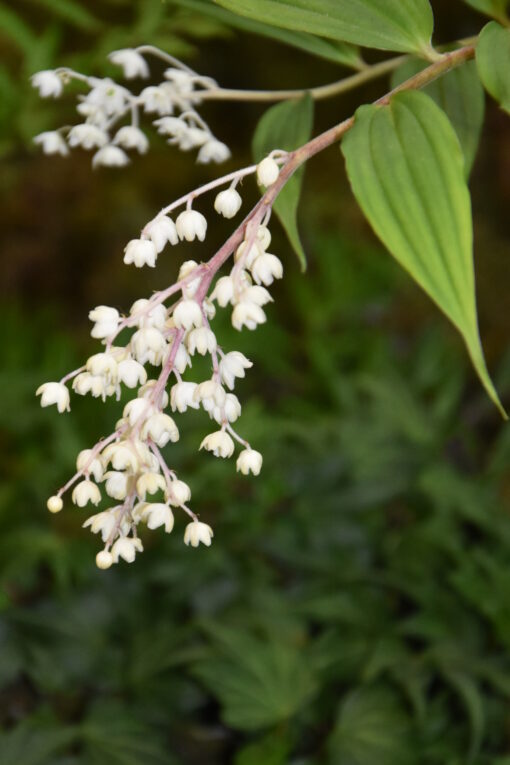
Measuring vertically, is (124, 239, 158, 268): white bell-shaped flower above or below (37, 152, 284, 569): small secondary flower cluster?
above

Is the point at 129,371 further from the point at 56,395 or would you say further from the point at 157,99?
Result: the point at 157,99

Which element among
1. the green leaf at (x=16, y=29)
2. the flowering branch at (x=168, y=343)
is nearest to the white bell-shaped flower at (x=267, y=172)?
the flowering branch at (x=168, y=343)

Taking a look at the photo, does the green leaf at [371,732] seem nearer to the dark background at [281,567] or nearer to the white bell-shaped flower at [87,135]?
the dark background at [281,567]

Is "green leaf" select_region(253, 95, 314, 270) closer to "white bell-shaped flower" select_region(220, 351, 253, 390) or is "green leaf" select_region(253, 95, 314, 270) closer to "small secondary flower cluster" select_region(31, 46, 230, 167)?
"small secondary flower cluster" select_region(31, 46, 230, 167)

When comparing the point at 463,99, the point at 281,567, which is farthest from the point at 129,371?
the point at 281,567

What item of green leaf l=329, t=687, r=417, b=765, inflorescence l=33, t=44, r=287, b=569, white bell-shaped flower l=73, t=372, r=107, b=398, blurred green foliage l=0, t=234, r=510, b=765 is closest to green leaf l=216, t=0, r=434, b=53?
inflorescence l=33, t=44, r=287, b=569

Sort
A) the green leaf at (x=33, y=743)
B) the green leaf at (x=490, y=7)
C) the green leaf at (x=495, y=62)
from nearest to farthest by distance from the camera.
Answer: the green leaf at (x=495, y=62), the green leaf at (x=490, y=7), the green leaf at (x=33, y=743)
